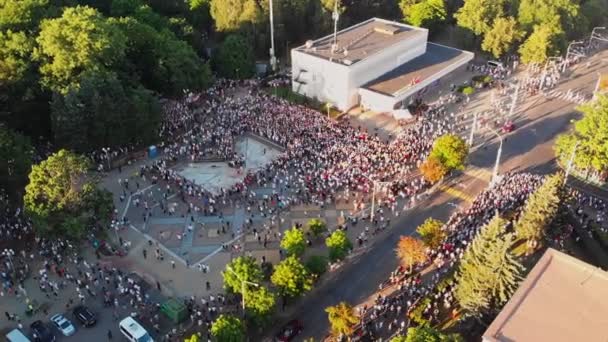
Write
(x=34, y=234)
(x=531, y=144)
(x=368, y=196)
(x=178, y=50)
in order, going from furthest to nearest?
(x=178, y=50) < (x=531, y=144) < (x=368, y=196) < (x=34, y=234)

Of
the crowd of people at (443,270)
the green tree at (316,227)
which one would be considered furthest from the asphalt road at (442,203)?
the green tree at (316,227)

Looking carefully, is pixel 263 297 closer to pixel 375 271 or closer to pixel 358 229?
pixel 375 271

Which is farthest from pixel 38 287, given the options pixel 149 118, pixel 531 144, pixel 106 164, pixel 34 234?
pixel 531 144

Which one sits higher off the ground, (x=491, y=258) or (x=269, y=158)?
(x=491, y=258)

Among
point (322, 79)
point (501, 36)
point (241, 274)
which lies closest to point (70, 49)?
point (322, 79)

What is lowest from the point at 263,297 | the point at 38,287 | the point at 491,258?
the point at 38,287

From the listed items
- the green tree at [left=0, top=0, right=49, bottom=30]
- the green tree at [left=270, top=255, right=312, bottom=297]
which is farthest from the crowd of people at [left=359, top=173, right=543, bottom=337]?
the green tree at [left=0, top=0, right=49, bottom=30]

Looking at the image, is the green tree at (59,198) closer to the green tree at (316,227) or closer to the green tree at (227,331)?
the green tree at (227,331)

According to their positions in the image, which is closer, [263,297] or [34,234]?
[263,297]
